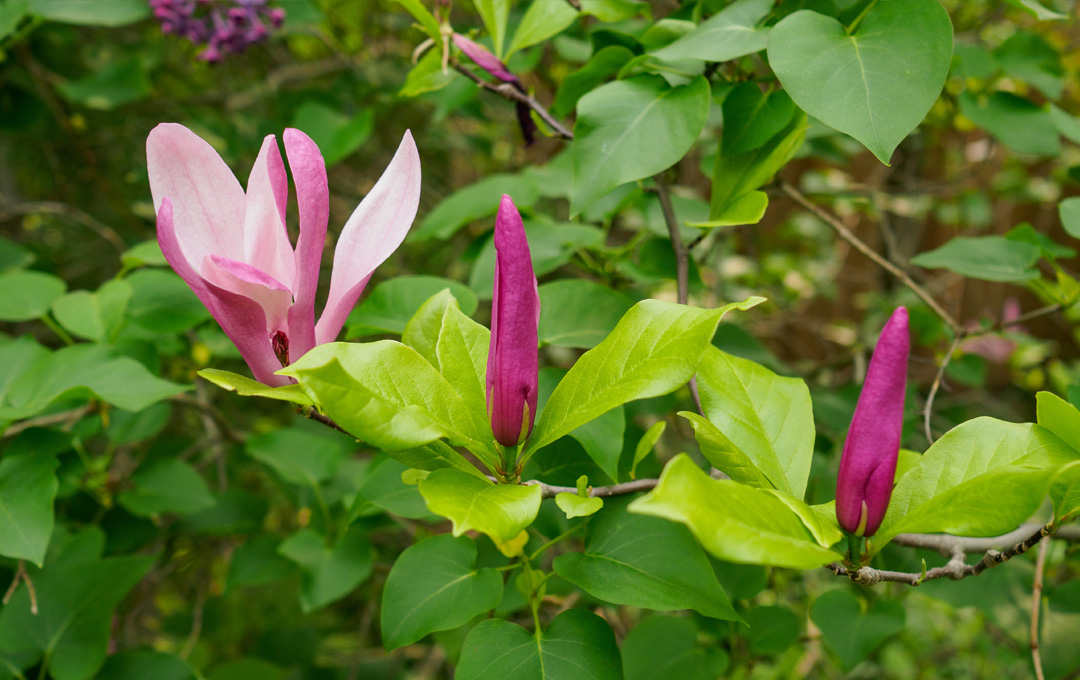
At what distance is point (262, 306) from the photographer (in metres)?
0.43

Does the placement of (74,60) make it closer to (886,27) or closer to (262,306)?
(262,306)

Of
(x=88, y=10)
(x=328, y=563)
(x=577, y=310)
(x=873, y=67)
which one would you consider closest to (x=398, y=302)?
(x=577, y=310)

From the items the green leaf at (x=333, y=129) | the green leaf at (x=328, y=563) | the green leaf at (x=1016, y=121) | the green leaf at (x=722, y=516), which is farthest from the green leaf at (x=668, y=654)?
the green leaf at (x=333, y=129)

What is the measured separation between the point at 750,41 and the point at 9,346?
0.97m

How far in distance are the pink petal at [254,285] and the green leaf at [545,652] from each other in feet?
0.94

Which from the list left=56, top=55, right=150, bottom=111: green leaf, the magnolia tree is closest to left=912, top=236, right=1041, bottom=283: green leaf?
the magnolia tree

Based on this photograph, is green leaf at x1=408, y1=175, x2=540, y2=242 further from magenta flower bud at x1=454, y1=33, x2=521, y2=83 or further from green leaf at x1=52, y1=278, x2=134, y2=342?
green leaf at x1=52, y1=278, x2=134, y2=342

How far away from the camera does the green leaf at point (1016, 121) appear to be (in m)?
0.95

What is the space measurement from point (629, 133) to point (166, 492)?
852 millimetres

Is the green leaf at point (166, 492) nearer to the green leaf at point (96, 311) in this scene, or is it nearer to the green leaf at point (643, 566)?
the green leaf at point (96, 311)

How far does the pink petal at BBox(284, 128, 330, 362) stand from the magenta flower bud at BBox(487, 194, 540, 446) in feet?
0.40

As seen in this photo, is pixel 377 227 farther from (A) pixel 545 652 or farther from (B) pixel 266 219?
(A) pixel 545 652

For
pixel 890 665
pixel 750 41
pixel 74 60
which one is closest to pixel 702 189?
pixel 890 665

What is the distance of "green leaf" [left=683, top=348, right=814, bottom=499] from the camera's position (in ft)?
1.50
